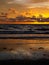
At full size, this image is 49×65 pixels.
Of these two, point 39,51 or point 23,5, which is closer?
point 39,51

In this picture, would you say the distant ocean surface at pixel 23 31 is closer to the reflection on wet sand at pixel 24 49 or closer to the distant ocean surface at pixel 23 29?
the distant ocean surface at pixel 23 29

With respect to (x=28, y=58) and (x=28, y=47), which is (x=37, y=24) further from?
(x=28, y=58)

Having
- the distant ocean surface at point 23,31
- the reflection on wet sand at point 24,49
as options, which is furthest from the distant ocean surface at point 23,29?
the reflection on wet sand at point 24,49

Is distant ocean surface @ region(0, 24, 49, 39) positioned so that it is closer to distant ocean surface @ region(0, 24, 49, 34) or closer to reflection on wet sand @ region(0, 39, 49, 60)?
distant ocean surface @ region(0, 24, 49, 34)

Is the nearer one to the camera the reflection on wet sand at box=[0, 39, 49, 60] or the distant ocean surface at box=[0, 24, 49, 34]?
the reflection on wet sand at box=[0, 39, 49, 60]

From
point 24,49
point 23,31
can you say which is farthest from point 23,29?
point 24,49

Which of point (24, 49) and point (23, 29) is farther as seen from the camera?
point (23, 29)

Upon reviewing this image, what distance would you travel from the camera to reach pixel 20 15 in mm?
3721

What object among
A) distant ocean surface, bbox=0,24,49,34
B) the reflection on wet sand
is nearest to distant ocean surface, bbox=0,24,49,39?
distant ocean surface, bbox=0,24,49,34

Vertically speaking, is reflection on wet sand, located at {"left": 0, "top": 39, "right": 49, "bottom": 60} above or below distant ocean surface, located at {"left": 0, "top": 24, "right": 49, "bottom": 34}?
below

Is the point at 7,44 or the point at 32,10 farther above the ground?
the point at 32,10

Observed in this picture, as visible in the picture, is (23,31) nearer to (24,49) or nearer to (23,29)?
(23,29)
